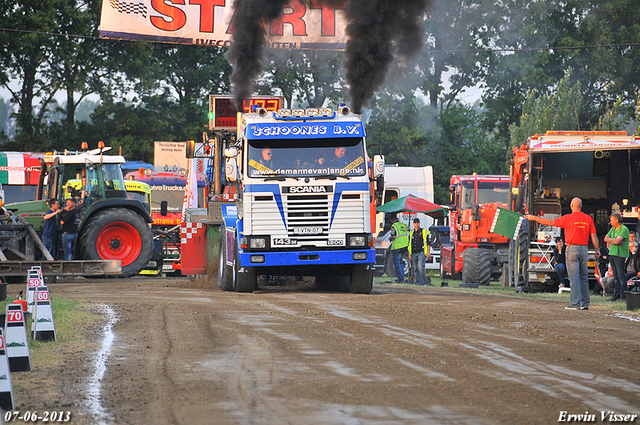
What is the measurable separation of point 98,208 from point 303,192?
732 centimetres

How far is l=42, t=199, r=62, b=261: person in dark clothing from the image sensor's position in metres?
20.4

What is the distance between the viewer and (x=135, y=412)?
6.29 metres

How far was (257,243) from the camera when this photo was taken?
1567cm

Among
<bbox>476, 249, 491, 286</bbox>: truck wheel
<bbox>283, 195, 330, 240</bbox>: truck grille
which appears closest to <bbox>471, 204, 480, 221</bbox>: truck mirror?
<bbox>476, 249, 491, 286</bbox>: truck wheel

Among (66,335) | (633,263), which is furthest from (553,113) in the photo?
(66,335)

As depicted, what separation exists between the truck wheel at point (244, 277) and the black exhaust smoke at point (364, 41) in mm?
5282

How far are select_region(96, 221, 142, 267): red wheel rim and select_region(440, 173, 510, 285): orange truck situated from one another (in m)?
8.32

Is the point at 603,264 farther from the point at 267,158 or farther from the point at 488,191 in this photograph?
the point at 488,191

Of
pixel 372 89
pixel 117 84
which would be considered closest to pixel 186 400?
pixel 372 89

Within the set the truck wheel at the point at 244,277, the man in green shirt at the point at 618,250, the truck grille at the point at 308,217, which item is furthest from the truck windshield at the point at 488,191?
the truck wheel at the point at 244,277

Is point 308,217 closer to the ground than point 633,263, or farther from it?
farther from it

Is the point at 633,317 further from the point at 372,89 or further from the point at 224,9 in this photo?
the point at 224,9

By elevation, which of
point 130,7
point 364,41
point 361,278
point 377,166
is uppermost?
point 130,7

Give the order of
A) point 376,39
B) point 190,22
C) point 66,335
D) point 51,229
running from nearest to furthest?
point 66,335 → point 51,229 → point 376,39 → point 190,22
